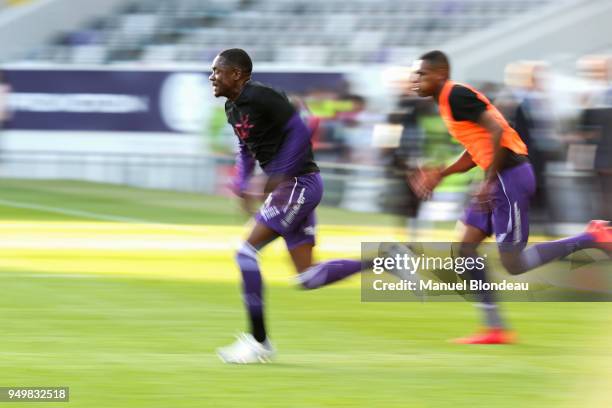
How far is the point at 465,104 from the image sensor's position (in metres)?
8.94

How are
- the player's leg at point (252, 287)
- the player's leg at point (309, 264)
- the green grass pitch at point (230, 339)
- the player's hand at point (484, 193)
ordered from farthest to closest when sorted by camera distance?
the player's hand at point (484, 193) < the player's leg at point (309, 264) < the player's leg at point (252, 287) < the green grass pitch at point (230, 339)

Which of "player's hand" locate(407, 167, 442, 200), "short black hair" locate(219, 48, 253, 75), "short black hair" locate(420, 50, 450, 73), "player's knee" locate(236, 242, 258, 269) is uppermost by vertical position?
"short black hair" locate(219, 48, 253, 75)

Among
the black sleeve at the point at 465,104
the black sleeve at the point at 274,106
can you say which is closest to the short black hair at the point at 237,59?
the black sleeve at the point at 274,106

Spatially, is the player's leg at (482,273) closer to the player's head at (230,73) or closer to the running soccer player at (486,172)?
the running soccer player at (486,172)

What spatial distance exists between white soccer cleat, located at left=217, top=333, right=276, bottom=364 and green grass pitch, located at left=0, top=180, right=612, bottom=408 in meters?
0.09

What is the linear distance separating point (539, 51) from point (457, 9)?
3899 mm

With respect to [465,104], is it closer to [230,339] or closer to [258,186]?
[258,186]

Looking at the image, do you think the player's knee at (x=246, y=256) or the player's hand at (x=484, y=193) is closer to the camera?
the player's knee at (x=246, y=256)

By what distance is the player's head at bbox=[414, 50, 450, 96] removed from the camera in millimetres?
9000

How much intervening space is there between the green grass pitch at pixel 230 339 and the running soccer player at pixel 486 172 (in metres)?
0.55

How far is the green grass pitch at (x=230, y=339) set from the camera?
24.0ft

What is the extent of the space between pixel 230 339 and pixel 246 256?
4.12 ft

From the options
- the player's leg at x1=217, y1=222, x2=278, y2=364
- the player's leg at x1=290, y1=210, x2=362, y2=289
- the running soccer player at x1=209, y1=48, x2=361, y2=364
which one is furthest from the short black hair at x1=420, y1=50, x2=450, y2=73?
the player's leg at x1=217, y1=222, x2=278, y2=364

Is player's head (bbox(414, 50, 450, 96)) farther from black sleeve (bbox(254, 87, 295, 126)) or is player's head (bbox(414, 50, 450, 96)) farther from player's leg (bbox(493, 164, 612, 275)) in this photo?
black sleeve (bbox(254, 87, 295, 126))
